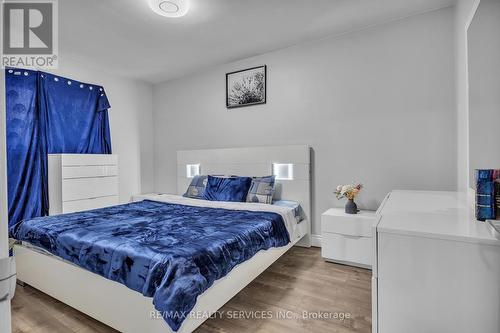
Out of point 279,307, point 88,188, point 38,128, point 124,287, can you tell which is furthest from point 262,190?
point 38,128

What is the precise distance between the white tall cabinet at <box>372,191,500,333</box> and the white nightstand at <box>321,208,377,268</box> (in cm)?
147

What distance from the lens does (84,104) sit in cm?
367

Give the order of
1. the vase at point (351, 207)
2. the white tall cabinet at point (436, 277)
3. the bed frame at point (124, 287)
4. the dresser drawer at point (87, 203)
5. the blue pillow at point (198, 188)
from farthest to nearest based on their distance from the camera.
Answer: the blue pillow at point (198, 188)
the dresser drawer at point (87, 203)
the vase at point (351, 207)
the bed frame at point (124, 287)
the white tall cabinet at point (436, 277)

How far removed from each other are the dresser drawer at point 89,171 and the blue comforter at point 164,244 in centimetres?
99

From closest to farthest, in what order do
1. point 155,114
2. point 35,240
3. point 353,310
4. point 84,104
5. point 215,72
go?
1. point 353,310
2. point 35,240
3. point 84,104
4. point 215,72
5. point 155,114

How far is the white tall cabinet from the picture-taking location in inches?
35.3

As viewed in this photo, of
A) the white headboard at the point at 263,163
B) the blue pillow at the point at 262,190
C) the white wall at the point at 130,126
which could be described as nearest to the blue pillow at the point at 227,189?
the blue pillow at the point at 262,190

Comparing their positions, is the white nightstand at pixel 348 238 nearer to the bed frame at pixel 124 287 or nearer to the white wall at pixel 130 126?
the bed frame at pixel 124 287

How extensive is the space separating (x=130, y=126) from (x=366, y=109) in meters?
3.66

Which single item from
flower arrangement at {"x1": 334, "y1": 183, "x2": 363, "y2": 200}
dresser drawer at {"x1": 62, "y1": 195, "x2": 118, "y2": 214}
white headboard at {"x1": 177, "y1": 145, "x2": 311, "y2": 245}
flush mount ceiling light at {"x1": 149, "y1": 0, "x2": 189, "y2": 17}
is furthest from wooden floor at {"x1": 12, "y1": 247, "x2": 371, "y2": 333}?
flush mount ceiling light at {"x1": 149, "y1": 0, "x2": 189, "y2": 17}

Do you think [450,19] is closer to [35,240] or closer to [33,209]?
[35,240]

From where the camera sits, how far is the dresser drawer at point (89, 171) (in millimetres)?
3258

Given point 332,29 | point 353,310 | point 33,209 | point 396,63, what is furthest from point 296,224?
point 33,209

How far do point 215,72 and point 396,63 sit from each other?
246 cm
